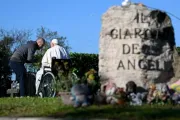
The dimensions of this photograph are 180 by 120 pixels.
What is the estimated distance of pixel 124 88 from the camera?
9.84 m

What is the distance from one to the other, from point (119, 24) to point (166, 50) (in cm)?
109

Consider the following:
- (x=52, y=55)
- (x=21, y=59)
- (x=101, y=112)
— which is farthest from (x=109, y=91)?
(x=21, y=59)

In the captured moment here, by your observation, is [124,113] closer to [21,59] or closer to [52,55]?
[52,55]

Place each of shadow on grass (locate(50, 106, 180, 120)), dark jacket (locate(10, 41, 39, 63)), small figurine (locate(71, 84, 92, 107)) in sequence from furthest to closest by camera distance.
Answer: dark jacket (locate(10, 41, 39, 63)) → small figurine (locate(71, 84, 92, 107)) → shadow on grass (locate(50, 106, 180, 120))

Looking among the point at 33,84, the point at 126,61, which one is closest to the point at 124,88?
the point at 126,61

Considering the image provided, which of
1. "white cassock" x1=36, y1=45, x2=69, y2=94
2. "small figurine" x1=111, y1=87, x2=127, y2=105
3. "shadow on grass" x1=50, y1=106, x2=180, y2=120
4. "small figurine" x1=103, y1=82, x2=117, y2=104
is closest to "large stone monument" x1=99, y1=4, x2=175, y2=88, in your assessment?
"small figurine" x1=103, y1=82, x2=117, y2=104

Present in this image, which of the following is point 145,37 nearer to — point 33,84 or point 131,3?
point 131,3

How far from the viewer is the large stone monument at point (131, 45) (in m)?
9.96

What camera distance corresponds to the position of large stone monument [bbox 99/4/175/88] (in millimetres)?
9961

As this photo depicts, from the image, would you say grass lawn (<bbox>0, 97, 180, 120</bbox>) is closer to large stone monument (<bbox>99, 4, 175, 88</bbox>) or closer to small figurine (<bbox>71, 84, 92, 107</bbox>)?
small figurine (<bbox>71, 84, 92, 107</bbox>)

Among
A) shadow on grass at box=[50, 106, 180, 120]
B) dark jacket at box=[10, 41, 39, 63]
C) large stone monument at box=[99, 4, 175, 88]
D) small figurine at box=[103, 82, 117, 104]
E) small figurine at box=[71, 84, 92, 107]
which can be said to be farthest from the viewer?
dark jacket at box=[10, 41, 39, 63]

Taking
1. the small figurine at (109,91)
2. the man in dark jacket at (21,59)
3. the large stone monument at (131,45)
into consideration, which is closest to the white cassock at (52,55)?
the man in dark jacket at (21,59)

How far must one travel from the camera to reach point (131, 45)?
393 inches

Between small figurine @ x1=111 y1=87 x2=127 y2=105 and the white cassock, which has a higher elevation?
the white cassock
